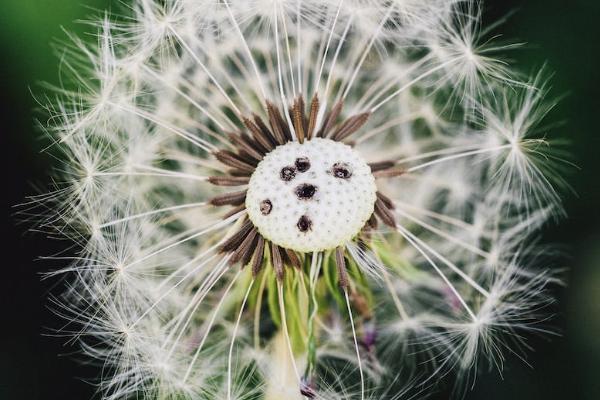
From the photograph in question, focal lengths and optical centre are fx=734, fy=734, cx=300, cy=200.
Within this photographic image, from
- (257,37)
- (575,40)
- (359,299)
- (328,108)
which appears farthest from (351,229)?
(575,40)

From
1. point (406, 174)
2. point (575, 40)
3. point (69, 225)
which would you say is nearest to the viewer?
point (69, 225)

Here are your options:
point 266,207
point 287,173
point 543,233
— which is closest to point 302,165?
point 287,173

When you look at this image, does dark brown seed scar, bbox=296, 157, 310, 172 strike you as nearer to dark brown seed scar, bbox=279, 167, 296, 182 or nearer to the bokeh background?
dark brown seed scar, bbox=279, 167, 296, 182

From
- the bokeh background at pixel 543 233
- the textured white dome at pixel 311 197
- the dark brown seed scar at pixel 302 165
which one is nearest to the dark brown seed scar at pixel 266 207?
the textured white dome at pixel 311 197

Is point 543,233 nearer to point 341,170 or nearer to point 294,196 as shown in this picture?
point 341,170

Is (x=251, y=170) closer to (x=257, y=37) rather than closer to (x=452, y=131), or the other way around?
(x=257, y=37)

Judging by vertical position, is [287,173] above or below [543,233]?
below
